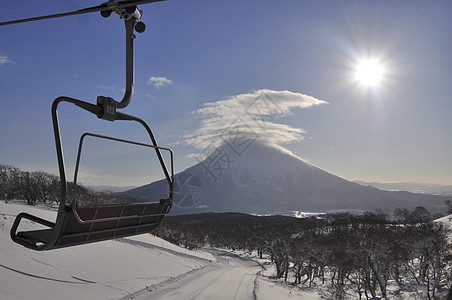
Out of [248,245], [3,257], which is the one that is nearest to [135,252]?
[3,257]

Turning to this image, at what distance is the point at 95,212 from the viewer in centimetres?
343

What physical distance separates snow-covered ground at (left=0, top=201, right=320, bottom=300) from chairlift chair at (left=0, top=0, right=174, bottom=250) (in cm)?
2167

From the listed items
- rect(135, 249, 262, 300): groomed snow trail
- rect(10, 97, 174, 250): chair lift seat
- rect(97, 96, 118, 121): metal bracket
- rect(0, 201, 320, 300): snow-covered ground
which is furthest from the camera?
rect(135, 249, 262, 300): groomed snow trail

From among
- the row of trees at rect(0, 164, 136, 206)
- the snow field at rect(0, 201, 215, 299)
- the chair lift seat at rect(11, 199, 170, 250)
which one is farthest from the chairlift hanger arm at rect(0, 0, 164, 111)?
the row of trees at rect(0, 164, 136, 206)

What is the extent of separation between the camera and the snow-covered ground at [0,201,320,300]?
961 inches

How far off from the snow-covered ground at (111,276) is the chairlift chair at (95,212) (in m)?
21.7

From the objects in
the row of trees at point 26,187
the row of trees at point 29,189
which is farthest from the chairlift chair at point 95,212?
the row of trees at point 26,187

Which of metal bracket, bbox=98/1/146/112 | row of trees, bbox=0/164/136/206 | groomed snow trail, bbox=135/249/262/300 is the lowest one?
groomed snow trail, bbox=135/249/262/300

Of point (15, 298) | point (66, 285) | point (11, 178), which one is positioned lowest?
→ point (66, 285)

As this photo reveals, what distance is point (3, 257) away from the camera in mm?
25250

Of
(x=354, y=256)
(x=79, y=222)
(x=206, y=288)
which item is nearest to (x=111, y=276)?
(x=206, y=288)

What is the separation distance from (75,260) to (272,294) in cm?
2946

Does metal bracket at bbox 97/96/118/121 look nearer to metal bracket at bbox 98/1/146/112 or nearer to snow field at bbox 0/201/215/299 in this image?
metal bracket at bbox 98/1/146/112

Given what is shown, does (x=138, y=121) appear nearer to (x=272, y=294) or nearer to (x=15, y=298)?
(x=15, y=298)
